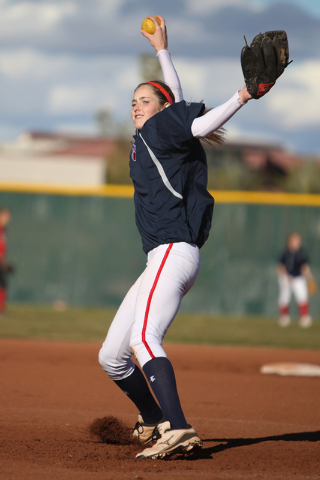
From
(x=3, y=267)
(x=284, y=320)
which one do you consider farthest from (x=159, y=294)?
(x=284, y=320)

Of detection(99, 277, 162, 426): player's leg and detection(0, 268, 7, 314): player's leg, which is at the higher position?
detection(99, 277, 162, 426): player's leg

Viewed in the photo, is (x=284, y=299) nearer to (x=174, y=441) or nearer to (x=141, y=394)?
(x=141, y=394)

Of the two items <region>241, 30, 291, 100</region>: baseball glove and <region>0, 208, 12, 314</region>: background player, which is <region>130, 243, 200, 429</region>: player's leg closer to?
<region>241, 30, 291, 100</region>: baseball glove

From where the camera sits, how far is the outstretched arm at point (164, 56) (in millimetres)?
3648

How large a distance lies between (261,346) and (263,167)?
115 ft

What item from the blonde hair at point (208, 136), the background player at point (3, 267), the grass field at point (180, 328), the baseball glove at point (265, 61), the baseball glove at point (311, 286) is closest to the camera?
the baseball glove at point (265, 61)

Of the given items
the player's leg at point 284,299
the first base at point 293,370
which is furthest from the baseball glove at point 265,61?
the player's leg at point 284,299

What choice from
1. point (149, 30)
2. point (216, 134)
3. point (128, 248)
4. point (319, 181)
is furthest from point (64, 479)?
point (319, 181)

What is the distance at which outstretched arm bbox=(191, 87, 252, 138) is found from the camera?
275 centimetres

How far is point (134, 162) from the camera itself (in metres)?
3.20

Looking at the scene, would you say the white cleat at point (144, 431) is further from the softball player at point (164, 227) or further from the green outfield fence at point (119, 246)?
the green outfield fence at point (119, 246)

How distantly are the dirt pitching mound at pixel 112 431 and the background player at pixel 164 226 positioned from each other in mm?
560

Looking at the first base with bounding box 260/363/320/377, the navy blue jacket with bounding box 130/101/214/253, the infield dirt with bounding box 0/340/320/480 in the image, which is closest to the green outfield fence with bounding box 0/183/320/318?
the infield dirt with bounding box 0/340/320/480

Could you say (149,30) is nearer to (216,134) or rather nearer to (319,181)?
(216,134)
